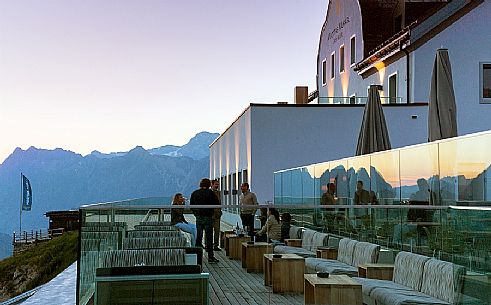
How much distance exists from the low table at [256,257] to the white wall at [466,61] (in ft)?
46.3

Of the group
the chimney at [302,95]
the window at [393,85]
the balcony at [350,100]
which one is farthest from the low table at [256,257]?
the chimney at [302,95]

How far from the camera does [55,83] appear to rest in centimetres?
5753

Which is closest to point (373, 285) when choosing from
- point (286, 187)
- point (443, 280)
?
point (443, 280)

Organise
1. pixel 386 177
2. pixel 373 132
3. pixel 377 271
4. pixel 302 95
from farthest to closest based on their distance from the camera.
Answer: pixel 302 95
pixel 373 132
pixel 386 177
pixel 377 271

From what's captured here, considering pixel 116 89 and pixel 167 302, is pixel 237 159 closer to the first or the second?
pixel 167 302

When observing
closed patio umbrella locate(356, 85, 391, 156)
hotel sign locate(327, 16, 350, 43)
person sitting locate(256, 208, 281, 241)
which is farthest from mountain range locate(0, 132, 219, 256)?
person sitting locate(256, 208, 281, 241)

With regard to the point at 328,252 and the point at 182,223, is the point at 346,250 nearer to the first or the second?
the point at 328,252

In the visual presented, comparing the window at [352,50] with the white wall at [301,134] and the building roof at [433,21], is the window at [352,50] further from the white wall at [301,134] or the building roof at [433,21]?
the white wall at [301,134]

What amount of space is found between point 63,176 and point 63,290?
189 m

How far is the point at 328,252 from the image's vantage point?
821 centimetres

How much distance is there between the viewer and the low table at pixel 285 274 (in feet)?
23.3

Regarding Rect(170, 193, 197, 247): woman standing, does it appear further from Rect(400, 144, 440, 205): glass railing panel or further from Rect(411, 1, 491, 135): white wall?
Rect(411, 1, 491, 135): white wall

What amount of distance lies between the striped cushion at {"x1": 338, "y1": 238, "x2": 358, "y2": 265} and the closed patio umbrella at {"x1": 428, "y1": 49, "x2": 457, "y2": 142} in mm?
2589

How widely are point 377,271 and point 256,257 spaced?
135cm
